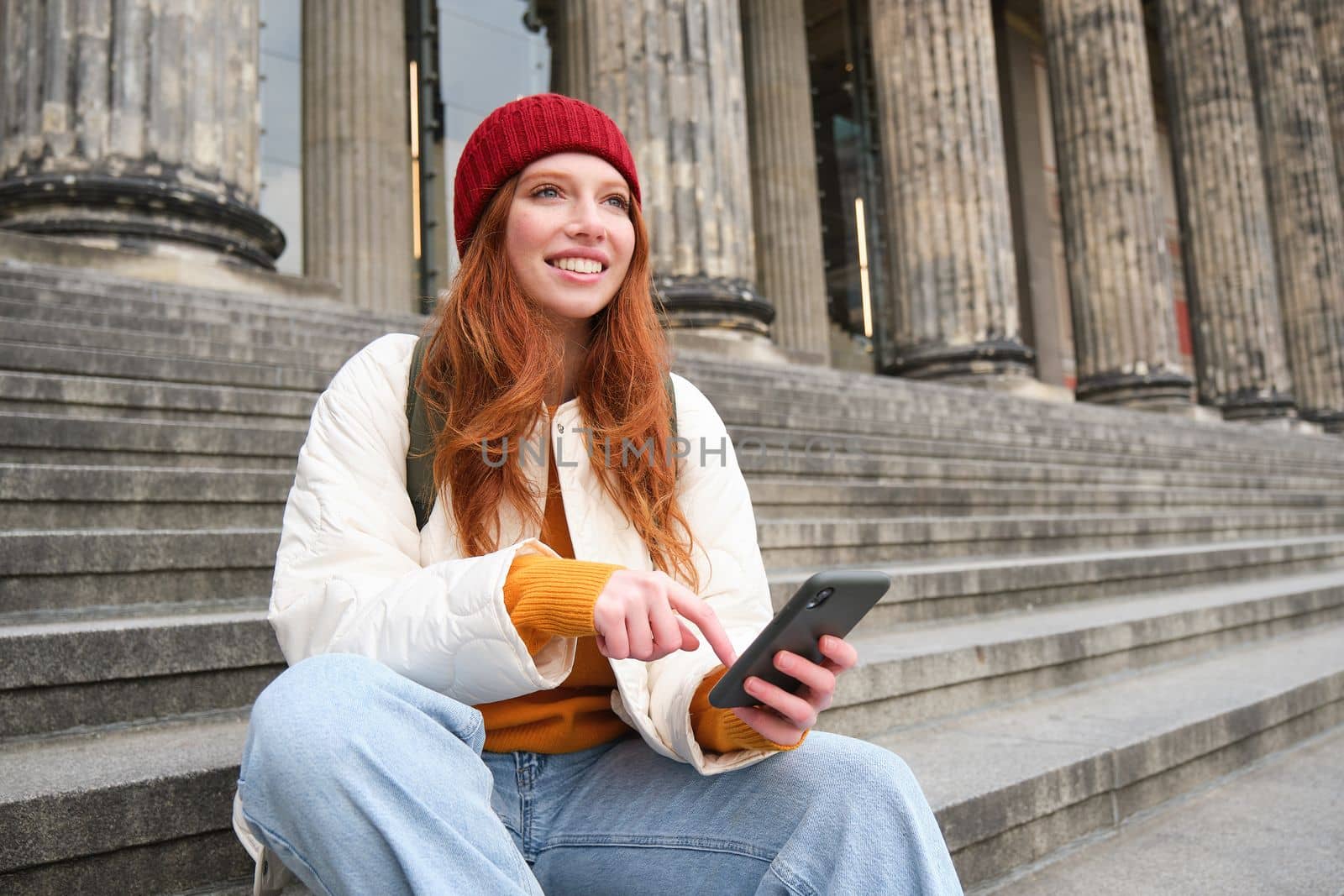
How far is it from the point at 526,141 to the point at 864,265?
18650mm

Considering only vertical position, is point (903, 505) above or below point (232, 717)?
above

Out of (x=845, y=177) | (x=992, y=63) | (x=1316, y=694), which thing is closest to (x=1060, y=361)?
(x=845, y=177)

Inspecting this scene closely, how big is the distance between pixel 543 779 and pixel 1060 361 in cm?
2032

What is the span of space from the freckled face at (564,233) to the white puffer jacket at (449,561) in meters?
0.18

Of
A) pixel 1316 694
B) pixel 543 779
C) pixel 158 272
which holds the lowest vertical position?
pixel 1316 694

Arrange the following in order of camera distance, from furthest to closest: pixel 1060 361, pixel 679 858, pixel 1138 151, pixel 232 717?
1. pixel 1060 361
2. pixel 1138 151
3. pixel 232 717
4. pixel 679 858

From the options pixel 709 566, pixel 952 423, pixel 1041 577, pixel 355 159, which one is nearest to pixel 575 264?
pixel 709 566

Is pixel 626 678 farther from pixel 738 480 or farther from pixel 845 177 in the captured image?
pixel 845 177

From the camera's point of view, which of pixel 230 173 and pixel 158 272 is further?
pixel 230 173

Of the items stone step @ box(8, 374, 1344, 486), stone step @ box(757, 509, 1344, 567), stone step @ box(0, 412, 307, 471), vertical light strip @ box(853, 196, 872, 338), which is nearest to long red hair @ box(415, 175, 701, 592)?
stone step @ box(0, 412, 307, 471)

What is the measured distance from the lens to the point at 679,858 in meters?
1.35

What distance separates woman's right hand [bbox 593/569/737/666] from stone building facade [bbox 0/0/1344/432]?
3.26m

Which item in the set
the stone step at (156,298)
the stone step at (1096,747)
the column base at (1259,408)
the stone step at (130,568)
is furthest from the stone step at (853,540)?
the column base at (1259,408)

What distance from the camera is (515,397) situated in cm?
151
